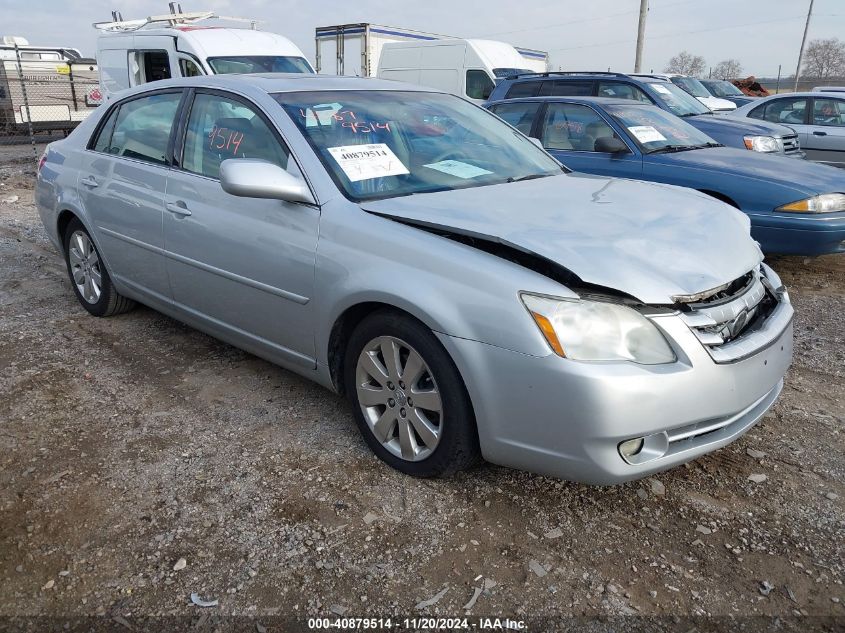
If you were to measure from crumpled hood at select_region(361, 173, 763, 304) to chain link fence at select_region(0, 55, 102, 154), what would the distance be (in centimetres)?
1549

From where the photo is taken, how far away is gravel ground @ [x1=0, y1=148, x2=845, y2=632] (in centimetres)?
225

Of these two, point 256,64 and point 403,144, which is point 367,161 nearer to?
point 403,144

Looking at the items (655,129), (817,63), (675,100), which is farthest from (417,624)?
(817,63)

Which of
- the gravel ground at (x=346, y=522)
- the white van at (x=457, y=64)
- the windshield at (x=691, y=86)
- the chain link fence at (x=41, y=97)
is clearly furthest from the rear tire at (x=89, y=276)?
the windshield at (x=691, y=86)

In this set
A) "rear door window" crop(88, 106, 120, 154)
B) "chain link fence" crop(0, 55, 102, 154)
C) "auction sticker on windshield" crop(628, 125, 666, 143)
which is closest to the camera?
"rear door window" crop(88, 106, 120, 154)

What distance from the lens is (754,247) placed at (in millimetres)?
2984

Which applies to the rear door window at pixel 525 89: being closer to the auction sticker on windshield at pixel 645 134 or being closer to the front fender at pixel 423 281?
the auction sticker on windshield at pixel 645 134

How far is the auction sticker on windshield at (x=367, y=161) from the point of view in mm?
3111

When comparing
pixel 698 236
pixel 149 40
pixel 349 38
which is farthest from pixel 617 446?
pixel 349 38

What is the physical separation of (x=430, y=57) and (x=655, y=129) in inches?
386

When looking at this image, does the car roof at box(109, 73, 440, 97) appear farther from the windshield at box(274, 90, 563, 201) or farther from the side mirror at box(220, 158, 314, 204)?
the side mirror at box(220, 158, 314, 204)

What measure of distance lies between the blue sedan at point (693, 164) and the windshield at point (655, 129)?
0.01 m

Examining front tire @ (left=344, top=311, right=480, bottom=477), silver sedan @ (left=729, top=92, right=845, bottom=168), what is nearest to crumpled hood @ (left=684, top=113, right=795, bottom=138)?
silver sedan @ (left=729, top=92, right=845, bottom=168)

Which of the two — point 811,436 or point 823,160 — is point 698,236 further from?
point 823,160
